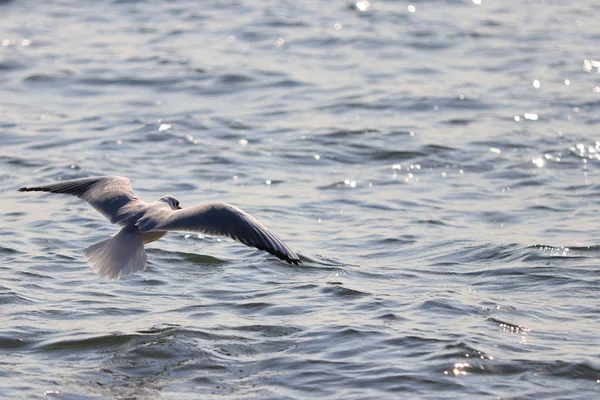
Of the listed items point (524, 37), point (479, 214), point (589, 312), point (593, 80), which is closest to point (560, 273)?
point (589, 312)

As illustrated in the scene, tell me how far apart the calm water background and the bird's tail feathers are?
35cm

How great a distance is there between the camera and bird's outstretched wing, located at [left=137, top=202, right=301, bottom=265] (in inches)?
253

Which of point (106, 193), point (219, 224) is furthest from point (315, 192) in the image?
point (219, 224)

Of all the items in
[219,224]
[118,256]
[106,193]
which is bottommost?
[118,256]

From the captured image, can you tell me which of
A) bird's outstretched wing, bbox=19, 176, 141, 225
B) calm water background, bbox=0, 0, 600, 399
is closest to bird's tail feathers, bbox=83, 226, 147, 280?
bird's outstretched wing, bbox=19, 176, 141, 225

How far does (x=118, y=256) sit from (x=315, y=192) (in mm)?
3568

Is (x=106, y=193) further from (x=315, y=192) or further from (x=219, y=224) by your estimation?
(x=315, y=192)

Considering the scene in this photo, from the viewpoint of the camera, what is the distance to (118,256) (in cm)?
661

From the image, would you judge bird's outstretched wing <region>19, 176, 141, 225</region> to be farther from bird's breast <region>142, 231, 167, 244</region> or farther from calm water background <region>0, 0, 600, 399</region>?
calm water background <region>0, 0, 600, 399</region>

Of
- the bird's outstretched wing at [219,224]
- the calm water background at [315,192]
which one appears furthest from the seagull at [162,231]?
the calm water background at [315,192]

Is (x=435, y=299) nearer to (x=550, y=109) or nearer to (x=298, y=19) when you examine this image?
(x=550, y=109)

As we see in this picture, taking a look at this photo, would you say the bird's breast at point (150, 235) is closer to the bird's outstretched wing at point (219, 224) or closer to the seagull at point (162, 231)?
the seagull at point (162, 231)

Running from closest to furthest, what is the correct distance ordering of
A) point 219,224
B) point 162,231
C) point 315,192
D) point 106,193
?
point 219,224 → point 162,231 → point 106,193 → point 315,192

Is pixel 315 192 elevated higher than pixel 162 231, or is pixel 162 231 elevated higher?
pixel 162 231
